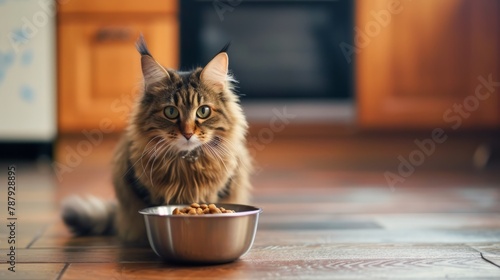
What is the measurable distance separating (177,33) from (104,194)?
1.25m

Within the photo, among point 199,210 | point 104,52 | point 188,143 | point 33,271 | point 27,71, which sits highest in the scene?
point 104,52

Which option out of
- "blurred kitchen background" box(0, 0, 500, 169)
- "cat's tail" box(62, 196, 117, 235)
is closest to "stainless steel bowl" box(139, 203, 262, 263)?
"cat's tail" box(62, 196, 117, 235)

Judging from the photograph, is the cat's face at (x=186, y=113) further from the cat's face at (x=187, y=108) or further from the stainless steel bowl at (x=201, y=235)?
the stainless steel bowl at (x=201, y=235)

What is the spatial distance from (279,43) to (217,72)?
2.16m

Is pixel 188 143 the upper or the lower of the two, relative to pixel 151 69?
lower

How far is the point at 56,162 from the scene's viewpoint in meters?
3.35

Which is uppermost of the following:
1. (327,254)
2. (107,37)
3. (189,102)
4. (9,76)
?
(107,37)

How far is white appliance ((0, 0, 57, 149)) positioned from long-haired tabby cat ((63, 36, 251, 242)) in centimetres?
195

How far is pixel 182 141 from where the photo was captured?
52.1 inches

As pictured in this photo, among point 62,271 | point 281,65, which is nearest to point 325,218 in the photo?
point 62,271

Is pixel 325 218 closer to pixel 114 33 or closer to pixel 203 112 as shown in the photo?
pixel 203 112

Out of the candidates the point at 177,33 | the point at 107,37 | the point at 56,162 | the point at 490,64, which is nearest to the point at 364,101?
the point at 490,64

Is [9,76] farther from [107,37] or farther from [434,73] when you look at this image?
[434,73]

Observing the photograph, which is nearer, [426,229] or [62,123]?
[426,229]
